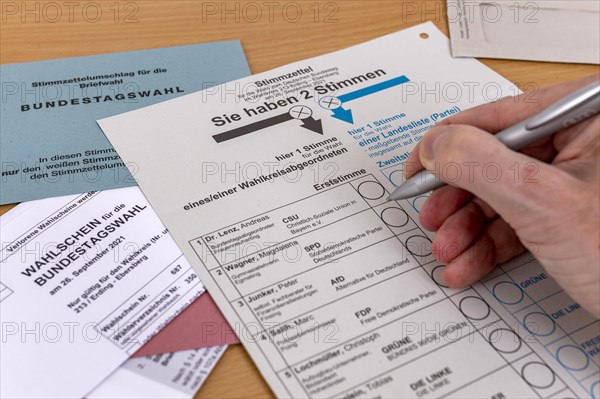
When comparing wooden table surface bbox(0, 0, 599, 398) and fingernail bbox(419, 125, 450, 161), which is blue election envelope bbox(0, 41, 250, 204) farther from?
fingernail bbox(419, 125, 450, 161)

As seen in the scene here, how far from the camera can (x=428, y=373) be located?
53 centimetres

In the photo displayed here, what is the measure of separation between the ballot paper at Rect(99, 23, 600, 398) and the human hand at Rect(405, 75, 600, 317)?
0.02m

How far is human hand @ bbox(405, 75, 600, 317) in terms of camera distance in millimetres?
513

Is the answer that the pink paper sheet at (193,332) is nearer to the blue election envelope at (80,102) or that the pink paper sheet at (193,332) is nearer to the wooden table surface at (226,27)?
the blue election envelope at (80,102)

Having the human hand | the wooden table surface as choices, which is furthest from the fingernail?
the wooden table surface

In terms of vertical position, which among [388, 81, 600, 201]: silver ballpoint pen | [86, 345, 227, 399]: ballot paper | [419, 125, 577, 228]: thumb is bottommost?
[86, 345, 227, 399]: ballot paper

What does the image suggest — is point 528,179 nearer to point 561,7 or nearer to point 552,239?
point 552,239

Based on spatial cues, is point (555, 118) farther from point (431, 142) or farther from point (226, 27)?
point (226, 27)

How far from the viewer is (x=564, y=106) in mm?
545

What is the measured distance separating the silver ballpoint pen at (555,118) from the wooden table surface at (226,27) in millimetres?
262

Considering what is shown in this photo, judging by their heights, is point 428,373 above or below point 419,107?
below

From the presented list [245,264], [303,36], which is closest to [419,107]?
[303,36]

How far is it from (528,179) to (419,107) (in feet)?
0.89

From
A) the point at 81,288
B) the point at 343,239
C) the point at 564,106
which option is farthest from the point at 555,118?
the point at 81,288
